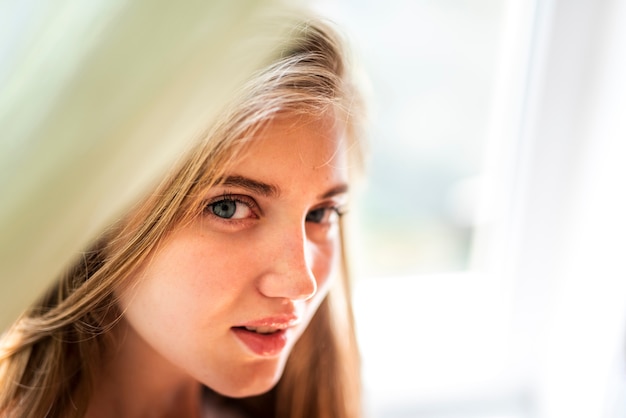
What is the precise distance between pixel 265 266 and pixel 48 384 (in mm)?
237

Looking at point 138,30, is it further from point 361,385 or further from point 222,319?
point 361,385

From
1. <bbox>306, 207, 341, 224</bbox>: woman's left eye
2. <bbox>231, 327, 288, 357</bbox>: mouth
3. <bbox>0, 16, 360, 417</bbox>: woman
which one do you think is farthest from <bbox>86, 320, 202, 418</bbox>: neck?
<bbox>306, 207, 341, 224</bbox>: woman's left eye

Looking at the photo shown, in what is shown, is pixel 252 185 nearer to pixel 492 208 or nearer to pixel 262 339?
pixel 262 339

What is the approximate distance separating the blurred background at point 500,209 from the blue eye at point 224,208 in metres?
0.30

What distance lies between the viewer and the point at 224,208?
0.66m

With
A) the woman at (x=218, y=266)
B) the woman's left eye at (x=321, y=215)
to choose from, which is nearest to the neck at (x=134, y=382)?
the woman at (x=218, y=266)

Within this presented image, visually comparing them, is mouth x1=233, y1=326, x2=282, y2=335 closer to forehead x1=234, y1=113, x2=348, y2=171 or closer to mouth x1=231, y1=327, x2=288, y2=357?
mouth x1=231, y1=327, x2=288, y2=357

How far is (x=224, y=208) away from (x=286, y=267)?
8 centimetres

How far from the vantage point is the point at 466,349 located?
1.18 m

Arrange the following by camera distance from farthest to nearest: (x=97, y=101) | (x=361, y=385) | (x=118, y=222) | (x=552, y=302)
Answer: (x=552, y=302) → (x=361, y=385) → (x=118, y=222) → (x=97, y=101)

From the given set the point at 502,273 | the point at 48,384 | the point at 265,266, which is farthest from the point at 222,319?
the point at 502,273

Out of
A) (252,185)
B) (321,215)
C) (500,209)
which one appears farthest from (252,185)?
(500,209)

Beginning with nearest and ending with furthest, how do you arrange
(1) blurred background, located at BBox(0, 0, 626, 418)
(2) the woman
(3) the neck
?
(2) the woman, (3) the neck, (1) blurred background, located at BBox(0, 0, 626, 418)

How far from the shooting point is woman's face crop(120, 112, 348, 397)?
644mm
